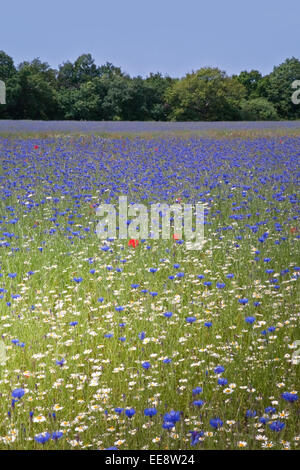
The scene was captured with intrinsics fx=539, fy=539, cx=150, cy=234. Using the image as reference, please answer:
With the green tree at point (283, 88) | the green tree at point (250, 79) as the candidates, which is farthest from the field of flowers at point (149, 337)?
the green tree at point (250, 79)

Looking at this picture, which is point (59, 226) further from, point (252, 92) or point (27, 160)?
point (252, 92)

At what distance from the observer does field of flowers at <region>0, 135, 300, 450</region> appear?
2.79 meters

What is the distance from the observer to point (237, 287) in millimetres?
4598

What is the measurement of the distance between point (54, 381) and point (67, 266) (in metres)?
2.14

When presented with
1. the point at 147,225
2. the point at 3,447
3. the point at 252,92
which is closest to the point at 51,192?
the point at 147,225

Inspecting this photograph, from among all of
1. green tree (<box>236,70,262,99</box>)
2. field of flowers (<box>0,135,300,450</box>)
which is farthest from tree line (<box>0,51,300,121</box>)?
field of flowers (<box>0,135,300,450</box>)

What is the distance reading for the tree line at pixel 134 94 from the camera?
149 feet

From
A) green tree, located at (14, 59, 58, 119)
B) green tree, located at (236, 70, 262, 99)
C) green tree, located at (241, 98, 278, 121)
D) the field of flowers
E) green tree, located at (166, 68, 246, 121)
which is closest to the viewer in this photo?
the field of flowers

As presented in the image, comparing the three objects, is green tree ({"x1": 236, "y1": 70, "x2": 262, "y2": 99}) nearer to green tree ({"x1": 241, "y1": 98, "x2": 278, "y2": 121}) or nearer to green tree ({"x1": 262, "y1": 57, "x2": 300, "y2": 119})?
green tree ({"x1": 262, "y1": 57, "x2": 300, "y2": 119})

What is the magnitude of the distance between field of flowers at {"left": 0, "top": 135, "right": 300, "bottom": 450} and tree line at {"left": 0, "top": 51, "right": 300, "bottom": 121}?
39680mm

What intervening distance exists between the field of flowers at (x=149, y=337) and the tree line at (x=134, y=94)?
39680 millimetres

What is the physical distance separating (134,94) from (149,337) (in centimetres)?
4609

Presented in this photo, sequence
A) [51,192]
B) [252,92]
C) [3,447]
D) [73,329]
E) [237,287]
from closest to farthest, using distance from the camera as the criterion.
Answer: [3,447] → [73,329] → [237,287] → [51,192] → [252,92]

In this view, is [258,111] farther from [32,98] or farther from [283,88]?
[32,98]
